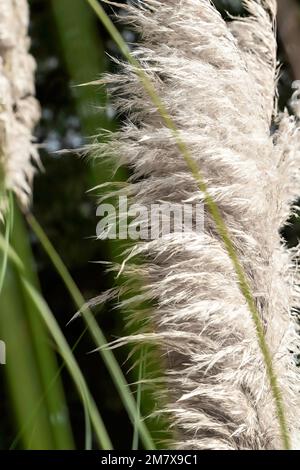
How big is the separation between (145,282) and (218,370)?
0.52ft

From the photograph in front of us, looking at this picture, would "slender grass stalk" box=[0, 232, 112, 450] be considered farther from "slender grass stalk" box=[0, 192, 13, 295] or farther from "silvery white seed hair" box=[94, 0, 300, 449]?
"silvery white seed hair" box=[94, 0, 300, 449]

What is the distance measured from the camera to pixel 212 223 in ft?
3.51

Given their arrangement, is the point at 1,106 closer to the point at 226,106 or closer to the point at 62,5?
the point at 62,5

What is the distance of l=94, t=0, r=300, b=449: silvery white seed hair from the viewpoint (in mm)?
1015

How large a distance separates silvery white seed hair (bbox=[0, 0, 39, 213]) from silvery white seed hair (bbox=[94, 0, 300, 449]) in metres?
0.31

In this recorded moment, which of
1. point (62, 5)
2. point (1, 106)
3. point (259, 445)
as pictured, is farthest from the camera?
point (259, 445)

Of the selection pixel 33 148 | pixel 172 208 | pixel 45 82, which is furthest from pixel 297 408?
pixel 45 82

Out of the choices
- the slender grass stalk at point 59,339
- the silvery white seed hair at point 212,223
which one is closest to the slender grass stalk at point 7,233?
the slender grass stalk at point 59,339

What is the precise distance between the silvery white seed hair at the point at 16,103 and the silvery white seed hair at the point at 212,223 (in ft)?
1.02

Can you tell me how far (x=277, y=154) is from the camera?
1.08 metres

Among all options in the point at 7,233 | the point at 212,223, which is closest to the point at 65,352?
the point at 7,233

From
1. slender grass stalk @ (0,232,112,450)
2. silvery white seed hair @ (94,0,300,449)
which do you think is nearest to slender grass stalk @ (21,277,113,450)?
slender grass stalk @ (0,232,112,450)

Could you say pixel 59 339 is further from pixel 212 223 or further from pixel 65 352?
pixel 212 223

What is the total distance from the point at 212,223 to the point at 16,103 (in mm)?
385
